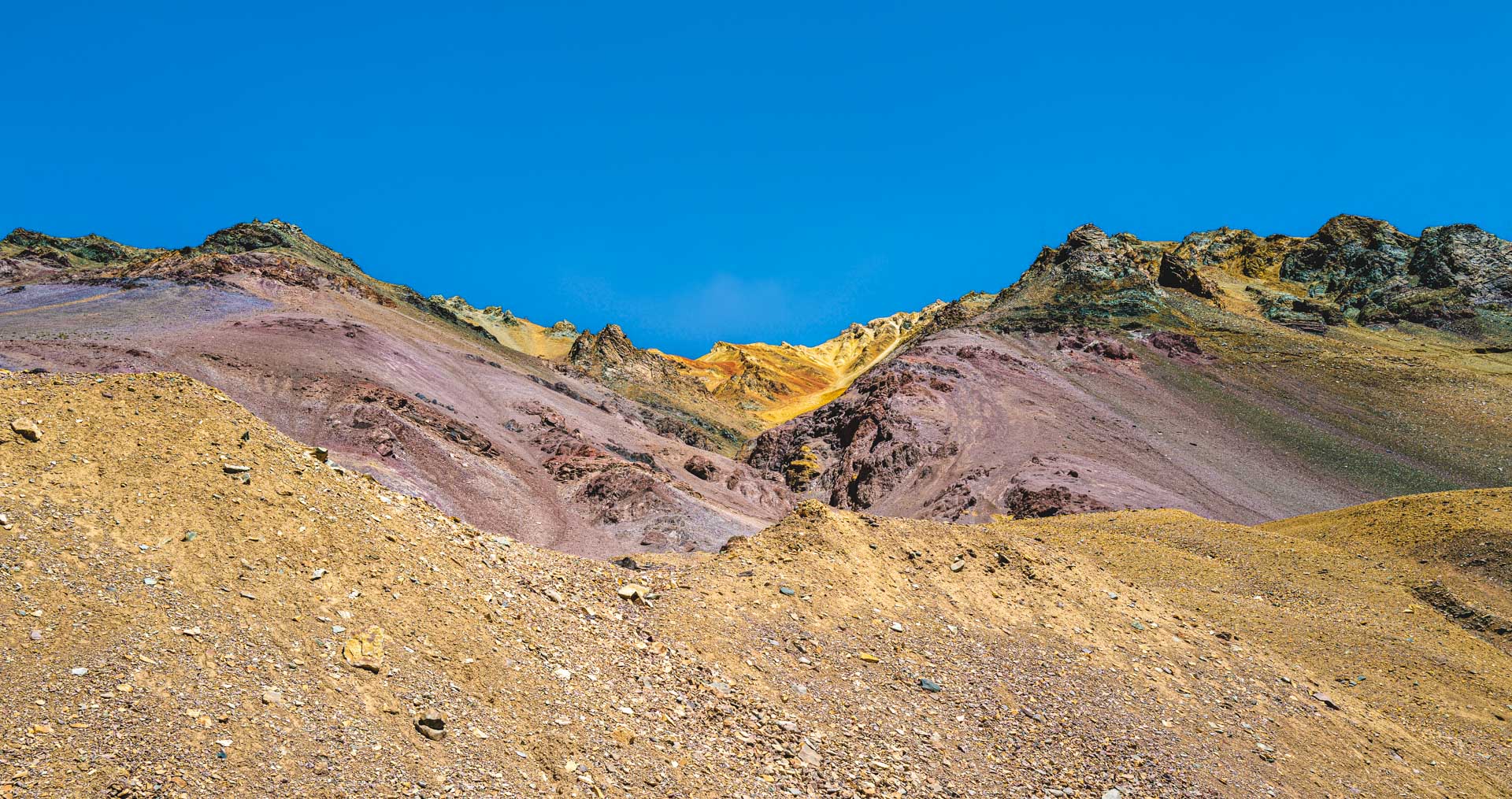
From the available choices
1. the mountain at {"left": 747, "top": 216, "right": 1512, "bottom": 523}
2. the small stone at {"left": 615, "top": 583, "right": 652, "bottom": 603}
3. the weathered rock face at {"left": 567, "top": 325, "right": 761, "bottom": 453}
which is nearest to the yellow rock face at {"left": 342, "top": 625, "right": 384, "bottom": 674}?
the small stone at {"left": 615, "top": 583, "right": 652, "bottom": 603}

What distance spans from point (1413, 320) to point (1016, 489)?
61794 millimetres

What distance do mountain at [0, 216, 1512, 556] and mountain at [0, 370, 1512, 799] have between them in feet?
74.7

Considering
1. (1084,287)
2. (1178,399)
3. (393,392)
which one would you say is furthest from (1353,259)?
(393,392)

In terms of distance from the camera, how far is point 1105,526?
2566 centimetres

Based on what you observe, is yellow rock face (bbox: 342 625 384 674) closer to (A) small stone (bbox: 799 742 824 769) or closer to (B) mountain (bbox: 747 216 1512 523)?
(A) small stone (bbox: 799 742 824 769)

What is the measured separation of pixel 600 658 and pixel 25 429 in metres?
7.36

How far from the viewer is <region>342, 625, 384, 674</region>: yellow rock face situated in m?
8.75

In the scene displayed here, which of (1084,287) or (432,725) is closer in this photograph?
(432,725)

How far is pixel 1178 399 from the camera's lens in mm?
60875

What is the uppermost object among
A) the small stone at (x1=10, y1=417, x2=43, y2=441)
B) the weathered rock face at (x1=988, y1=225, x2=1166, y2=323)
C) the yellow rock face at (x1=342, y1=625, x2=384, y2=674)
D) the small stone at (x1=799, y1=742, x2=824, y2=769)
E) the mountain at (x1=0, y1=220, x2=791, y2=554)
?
the weathered rock face at (x1=988, y1=225, x2=1166, y2=323)

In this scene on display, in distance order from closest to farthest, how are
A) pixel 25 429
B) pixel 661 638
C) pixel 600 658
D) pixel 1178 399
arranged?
pixel 25 429, pixel 600 658, pixel 661 638, pixel 1178 399

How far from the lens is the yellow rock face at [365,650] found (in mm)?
8750

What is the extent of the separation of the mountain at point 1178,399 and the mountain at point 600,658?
25756 mm

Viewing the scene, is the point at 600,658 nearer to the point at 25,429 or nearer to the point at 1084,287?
the point at 25,429
